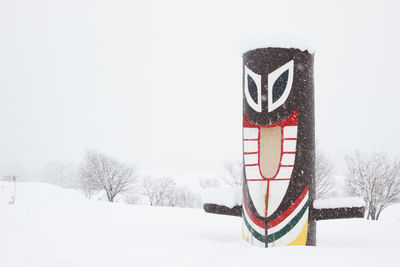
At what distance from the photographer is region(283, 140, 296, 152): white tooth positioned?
5.05m

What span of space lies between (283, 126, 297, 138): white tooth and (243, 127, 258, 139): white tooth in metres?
0.44

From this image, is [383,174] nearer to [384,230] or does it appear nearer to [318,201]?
[384,230]

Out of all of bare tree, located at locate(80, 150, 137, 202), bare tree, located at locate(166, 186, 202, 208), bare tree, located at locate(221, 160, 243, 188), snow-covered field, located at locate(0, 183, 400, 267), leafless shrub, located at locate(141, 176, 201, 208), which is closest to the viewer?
snow-covered field, located at locate(0, 183, 400, 267)

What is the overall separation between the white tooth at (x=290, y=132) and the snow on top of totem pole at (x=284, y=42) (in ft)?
4.24

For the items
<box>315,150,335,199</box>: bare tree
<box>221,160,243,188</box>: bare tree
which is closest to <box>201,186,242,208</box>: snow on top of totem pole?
<box>315,150,335,199</box>: bare tree

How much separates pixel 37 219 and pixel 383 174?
67.5ft

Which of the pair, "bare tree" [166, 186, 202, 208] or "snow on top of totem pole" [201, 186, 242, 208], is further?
"bare tree" [166, 186, 202, 208]

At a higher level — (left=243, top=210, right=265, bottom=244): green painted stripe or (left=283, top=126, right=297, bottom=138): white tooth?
(left=283, top=126, right=297, bottom=138): white tooth

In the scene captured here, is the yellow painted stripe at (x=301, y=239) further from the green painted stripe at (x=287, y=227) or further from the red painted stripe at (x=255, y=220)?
the red painted stripe at (x=255, y=220)

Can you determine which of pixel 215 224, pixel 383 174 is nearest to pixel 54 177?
pixel 383 174

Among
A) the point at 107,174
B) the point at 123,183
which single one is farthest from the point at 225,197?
the point at 107,174

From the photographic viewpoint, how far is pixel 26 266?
3932mm

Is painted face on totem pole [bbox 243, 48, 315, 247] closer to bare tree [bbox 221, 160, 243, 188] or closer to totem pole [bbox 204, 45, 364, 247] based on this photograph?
totem pole [bbox 204, 45, 364, 247]

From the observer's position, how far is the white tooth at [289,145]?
505cm
